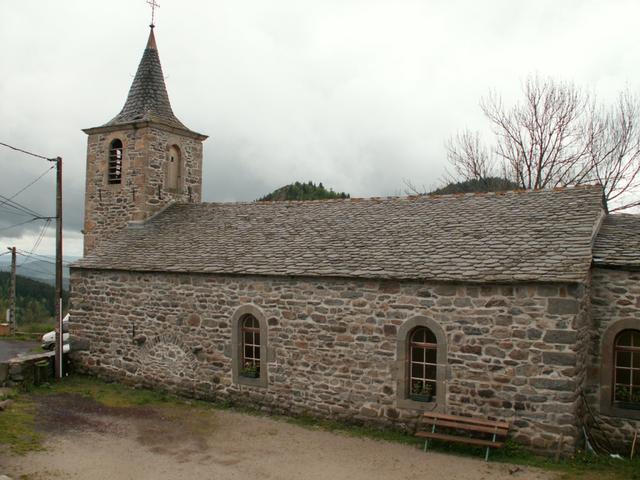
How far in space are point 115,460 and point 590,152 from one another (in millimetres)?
20009

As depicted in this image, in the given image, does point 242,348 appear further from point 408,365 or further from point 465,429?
point 465,429

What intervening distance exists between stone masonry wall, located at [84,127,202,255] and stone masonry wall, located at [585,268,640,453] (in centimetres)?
1357

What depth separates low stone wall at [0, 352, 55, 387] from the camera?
14.5m

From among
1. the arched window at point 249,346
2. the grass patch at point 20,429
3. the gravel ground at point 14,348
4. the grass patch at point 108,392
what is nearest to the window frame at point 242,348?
the arched window at point 249,346

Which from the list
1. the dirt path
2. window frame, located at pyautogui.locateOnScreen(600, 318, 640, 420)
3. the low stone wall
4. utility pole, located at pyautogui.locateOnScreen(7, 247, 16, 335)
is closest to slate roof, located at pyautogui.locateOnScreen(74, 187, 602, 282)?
window frame, located at pyautogui.locateOnScreen(600, 318, 640, 420)

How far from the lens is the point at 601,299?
35.6 ft

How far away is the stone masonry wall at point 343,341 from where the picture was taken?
9898 millimetres

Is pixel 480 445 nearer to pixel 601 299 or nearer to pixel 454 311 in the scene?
pixel 454 311

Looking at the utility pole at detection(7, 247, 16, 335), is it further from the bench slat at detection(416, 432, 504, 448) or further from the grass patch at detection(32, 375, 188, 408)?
the bench slat at detection(416, 432, 504, 448)

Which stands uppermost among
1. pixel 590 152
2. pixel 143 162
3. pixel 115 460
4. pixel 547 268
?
pixel 590 152

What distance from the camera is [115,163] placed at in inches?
773

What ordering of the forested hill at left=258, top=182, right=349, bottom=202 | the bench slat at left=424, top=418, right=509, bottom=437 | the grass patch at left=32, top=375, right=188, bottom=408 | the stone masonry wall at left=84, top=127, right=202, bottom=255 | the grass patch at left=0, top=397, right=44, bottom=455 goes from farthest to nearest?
the forested hill at left=258, top=182, right=349, bottom=202, the stone masonry wall at left=84, top=127, right=202, bottom=255, the grass patch at left=32, top=375, right=188, bottom=408, the grass patch at left=0, top=397, right=44, bottom=455, the bench slat at left=424, top=418, right=509, bottom=437

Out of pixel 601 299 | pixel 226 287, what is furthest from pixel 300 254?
pixel 601 299

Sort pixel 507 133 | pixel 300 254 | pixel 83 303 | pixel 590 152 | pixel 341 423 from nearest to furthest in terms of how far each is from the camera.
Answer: pixel 341 423 < pixel 300 254 < pixel 83 303 < pixel 590 152 < pixel 507 133
